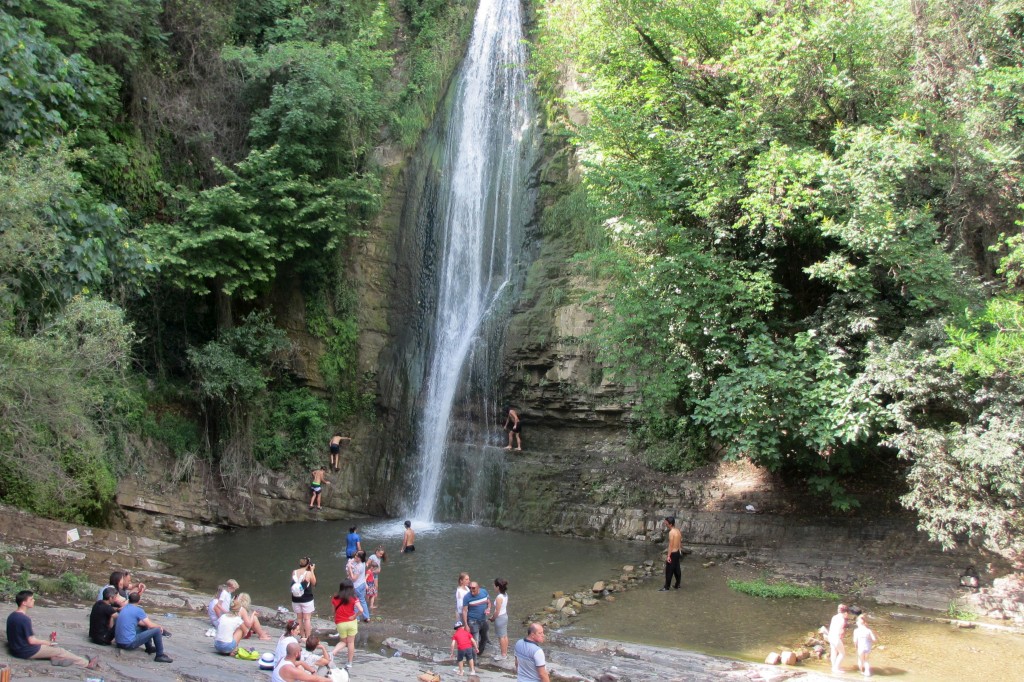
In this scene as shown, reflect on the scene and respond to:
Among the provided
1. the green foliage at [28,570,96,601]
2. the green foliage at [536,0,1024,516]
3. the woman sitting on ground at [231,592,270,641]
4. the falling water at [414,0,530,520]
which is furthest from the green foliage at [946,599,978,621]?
the green foliage at [28,570,96,601]

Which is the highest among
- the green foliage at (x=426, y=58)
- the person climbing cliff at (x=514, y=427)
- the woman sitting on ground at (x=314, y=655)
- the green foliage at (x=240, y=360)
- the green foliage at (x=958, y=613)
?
the green foliage at (x=426, y=58)

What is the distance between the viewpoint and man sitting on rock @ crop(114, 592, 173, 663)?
8547 mm

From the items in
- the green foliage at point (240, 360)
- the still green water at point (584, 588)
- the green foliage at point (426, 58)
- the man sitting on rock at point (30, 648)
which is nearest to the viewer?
the man sitting on rock at point (30, 648)

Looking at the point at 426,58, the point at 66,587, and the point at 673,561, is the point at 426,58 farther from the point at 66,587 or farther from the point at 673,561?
the point at 66,587

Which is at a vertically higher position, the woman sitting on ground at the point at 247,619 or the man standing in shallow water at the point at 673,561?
the man standing in shallow water at the point at 673,561

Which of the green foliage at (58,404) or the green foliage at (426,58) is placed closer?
the green foliage at (58,404)

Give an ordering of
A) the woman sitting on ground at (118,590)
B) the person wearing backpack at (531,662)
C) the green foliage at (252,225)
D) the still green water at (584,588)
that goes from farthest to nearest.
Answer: the green foliage at (252,225), the still green water at (584,588), the woman sitting on ground at (118,590), the person wearing backpack at (531,662)

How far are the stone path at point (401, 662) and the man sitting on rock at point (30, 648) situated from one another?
0.09 m

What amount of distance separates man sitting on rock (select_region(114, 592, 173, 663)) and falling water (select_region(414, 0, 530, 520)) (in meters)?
10.6

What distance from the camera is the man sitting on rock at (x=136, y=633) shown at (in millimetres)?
8547

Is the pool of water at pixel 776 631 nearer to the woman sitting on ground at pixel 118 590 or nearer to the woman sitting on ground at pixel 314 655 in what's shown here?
the woman sitting on ground at pixel 314 655

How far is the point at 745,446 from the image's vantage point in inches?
526

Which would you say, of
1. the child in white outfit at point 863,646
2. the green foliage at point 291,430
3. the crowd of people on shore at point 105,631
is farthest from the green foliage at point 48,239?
the child in white outfit at point 863,646

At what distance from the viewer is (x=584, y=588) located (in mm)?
13242
